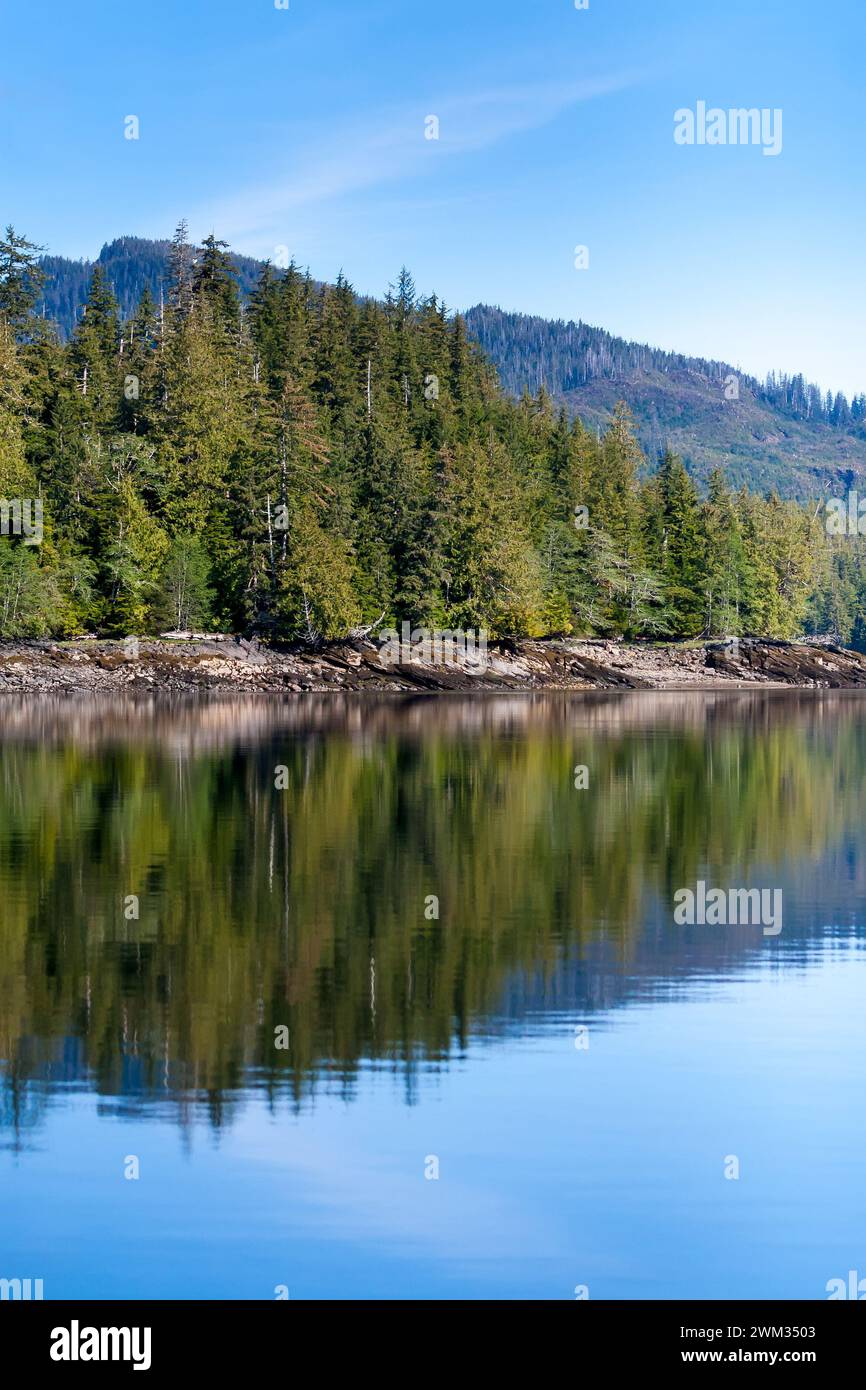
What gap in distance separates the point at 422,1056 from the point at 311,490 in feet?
286

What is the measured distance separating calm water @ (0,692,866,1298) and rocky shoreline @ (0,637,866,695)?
54.7 m

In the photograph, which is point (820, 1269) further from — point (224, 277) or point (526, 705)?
point (224, 277)

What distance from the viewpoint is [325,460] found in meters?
104

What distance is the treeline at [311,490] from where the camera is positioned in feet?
312

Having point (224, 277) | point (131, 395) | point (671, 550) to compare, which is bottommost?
point (671, 550)

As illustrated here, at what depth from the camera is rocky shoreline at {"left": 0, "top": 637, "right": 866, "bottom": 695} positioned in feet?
285

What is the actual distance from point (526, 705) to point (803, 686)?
4192 cm

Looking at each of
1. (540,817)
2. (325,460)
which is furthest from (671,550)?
(540,817)

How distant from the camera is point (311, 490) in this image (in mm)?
100562

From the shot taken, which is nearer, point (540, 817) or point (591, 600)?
point (540, 817)

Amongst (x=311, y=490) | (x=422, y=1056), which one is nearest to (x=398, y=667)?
(x=311, y=490)

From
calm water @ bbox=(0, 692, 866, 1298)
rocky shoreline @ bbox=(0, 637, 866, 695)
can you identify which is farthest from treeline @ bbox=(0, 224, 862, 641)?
calm water @ bbox=(0, 692, 866, 1298)

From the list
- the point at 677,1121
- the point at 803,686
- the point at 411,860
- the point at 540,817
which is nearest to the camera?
the point at 677,1121

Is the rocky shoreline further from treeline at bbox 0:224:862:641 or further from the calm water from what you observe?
the calm water
